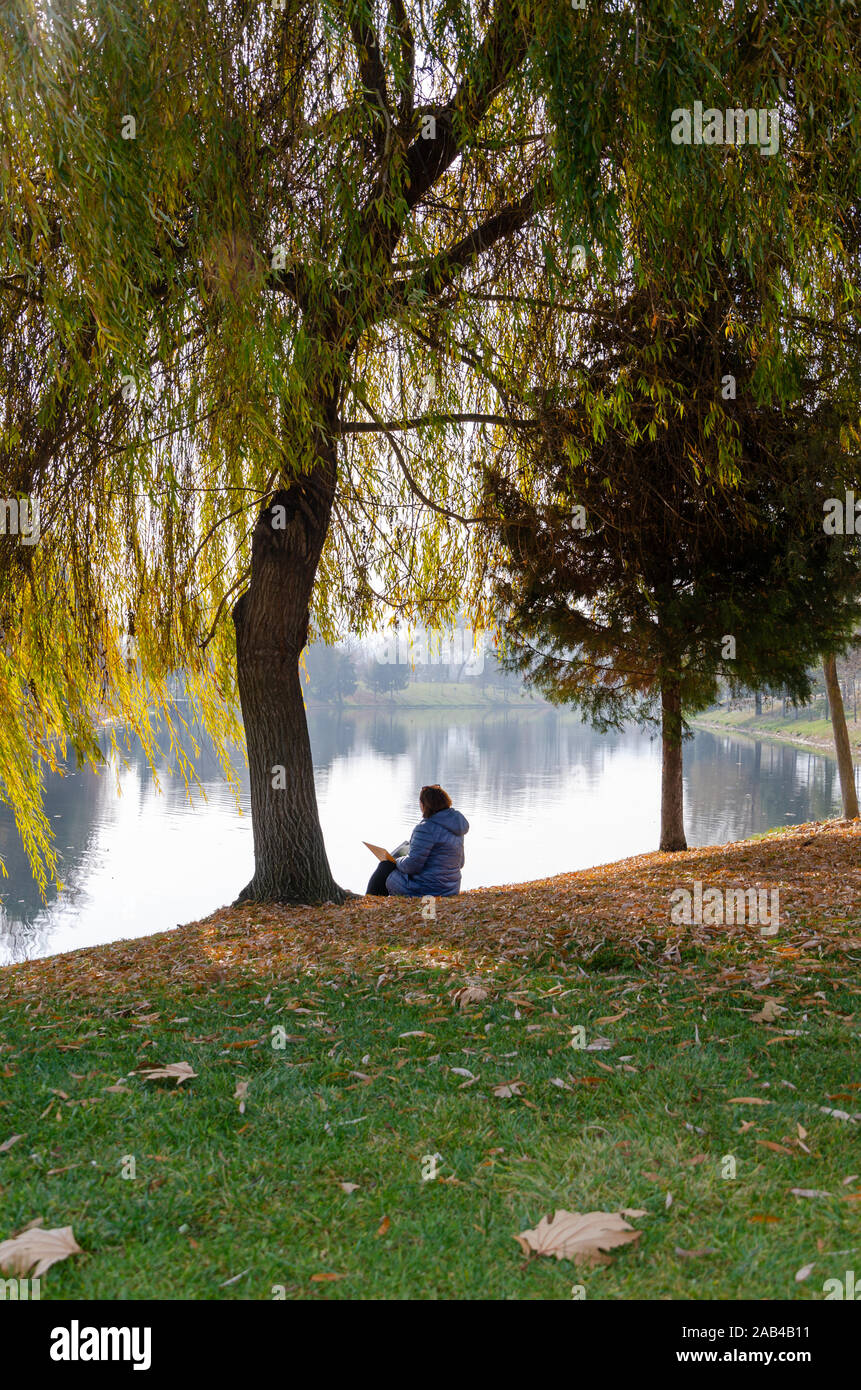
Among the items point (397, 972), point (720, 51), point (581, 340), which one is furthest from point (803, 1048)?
point (581, 340)

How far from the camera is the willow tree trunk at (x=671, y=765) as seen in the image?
9.43 metres

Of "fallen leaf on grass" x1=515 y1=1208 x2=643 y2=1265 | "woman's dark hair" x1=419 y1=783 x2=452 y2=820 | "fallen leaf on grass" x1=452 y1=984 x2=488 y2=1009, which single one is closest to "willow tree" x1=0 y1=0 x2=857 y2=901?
"woman's dark hair" x1=419 y1=783 x2=452 y2=820

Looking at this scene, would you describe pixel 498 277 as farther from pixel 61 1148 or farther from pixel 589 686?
pixel 61 1148

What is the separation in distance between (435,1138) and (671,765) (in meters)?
7.79

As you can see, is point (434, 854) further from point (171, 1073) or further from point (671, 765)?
point (171, 1073)

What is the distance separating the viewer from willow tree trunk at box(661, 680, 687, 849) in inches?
371

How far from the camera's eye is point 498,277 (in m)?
6.31

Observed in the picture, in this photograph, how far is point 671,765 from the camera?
10211mm

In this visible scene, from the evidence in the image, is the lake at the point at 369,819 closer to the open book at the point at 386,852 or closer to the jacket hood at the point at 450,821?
the open book at the point at 386,852

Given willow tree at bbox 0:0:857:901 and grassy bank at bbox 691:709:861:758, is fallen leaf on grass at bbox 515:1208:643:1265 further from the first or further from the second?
grassy bank at bbox 691:709:861:758

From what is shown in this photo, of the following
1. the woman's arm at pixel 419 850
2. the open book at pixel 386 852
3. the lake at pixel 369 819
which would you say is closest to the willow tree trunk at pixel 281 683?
the woman's arm at pixel 419 850

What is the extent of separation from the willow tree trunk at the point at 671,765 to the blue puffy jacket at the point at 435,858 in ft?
9.95

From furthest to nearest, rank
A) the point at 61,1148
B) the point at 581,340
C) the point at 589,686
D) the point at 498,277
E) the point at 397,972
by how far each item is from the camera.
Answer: the point at 589,686 → the point at 581,340 → the point at 498,277 → the point at 397,972 → the point at 61,1148
